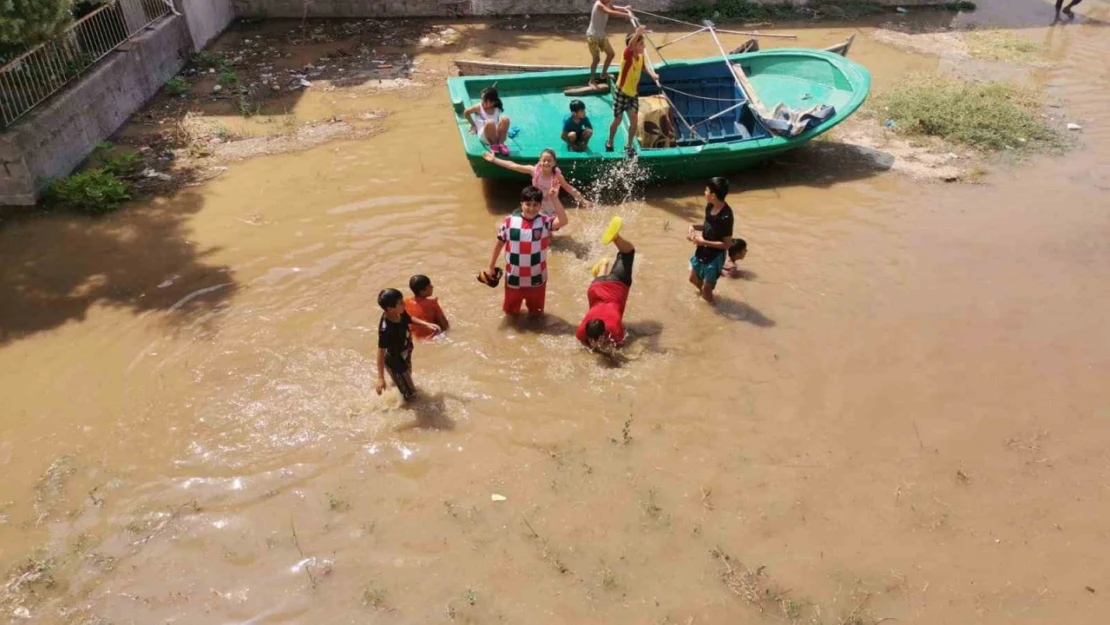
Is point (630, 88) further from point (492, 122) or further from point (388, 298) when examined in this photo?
point (388, 298)

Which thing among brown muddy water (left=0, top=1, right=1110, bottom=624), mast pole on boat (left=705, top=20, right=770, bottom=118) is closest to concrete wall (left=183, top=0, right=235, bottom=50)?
brown muddy water (left=0, top=1, right=1110, bottom=624)

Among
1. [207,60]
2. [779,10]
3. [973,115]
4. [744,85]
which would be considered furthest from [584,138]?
[779,10]

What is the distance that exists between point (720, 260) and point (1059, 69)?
10546 millimetres

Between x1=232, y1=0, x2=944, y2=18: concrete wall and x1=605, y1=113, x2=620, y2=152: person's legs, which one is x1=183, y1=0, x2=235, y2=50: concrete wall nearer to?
x1=232, y1=0, x2=944, y2=18: concrete wall

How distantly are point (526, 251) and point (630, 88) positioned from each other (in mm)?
3235

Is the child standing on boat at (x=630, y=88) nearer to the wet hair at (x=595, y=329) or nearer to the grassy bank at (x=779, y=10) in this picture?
the wet hair at (x=595, y=329)

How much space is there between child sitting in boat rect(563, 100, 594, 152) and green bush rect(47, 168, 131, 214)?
481cm

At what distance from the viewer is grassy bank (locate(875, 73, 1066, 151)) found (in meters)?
9.37

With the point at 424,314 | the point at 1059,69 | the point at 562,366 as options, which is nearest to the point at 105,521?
the point at 424,314

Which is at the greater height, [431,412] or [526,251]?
[526,251]

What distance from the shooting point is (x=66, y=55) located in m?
8.38

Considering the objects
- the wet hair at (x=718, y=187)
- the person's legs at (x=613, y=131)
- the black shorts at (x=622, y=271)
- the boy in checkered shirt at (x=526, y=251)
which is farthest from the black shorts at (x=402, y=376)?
the person's legs at (x=613, y=131)

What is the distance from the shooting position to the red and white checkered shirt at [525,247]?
5199 mm

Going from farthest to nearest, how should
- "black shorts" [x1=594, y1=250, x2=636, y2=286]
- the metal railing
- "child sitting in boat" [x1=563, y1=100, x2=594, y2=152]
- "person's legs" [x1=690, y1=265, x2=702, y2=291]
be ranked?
1. "child sitting in boat" [x1=563, y1=100, x2=594, y2=152]
2. the metal railing
3. "person's legs" [x1=690, y1=265, x2=702, y2=291]
4. "black shorts" [x1=594, y1=250, x2=636, y2=286]
